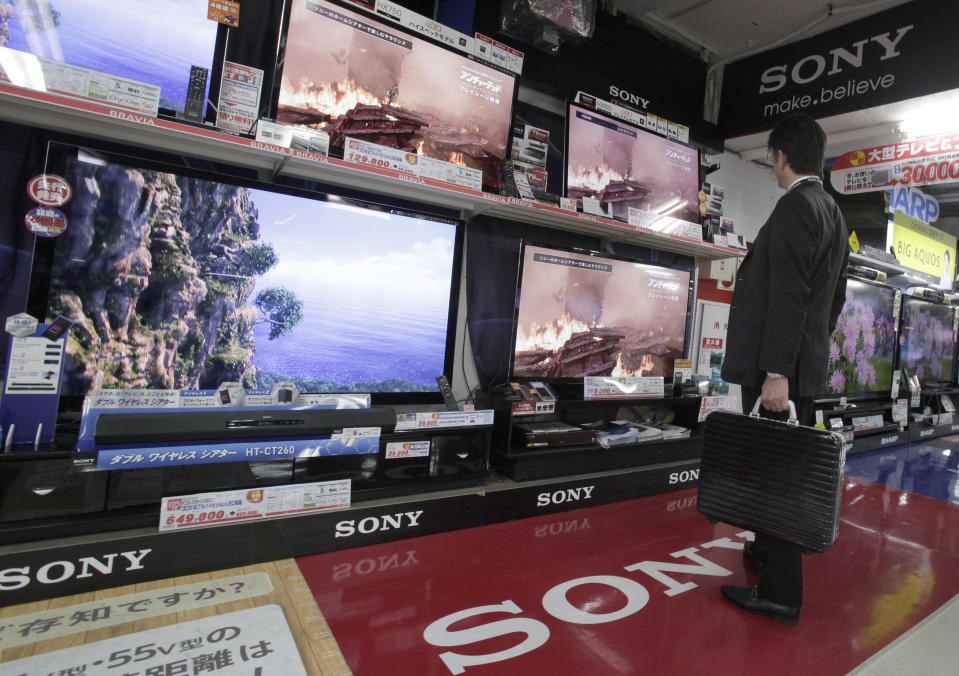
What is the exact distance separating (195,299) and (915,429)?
22.1 ft

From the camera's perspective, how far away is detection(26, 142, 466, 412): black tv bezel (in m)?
1.58

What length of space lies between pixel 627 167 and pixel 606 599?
7.79ft

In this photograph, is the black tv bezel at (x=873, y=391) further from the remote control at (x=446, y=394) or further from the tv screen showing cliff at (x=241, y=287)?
the tv screen showing cliff at (x=241, y=287)

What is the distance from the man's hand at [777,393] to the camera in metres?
1.74

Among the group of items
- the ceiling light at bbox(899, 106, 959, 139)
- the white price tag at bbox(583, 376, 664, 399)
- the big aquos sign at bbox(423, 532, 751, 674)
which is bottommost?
the big aquos sign at bbox(423, 532, 751, 674)

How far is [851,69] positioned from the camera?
3.03 metres

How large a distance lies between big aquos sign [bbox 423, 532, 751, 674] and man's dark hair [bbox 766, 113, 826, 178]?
1662mm

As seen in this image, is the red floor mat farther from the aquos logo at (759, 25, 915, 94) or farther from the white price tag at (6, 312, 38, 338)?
the aquos logo at (759, 25, 915, 94)

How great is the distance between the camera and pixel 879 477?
12.4ft

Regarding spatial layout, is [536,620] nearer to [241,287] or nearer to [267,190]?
[241,287]

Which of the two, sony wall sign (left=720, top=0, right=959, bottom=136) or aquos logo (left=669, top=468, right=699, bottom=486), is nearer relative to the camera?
sony wall sign (left=720, top=0, right=959, bottom=136)

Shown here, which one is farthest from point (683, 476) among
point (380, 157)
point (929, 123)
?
point (929, 123)

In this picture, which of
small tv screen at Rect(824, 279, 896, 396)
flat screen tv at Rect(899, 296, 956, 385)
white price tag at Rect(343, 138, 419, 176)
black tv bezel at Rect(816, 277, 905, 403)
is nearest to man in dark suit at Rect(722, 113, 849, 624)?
white price tag at Rect(343, 138, 419, 176)

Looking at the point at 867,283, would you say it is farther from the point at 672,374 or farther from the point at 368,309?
the point at 368,309
